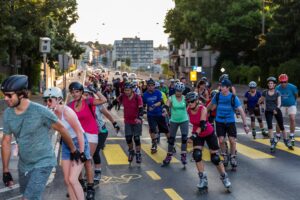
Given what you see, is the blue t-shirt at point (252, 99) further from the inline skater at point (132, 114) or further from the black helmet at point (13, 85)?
the black helmet at point (13, 85)

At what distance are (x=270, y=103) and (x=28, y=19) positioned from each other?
2214 centimetres

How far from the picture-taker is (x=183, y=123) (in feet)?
35.1

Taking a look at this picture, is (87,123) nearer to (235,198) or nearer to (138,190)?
(138,190)

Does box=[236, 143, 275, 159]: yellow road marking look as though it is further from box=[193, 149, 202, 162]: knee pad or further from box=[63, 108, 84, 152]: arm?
box=[63, 108, 84, 152]: arm

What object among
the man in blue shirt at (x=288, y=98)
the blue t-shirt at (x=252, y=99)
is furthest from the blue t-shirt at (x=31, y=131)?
the blue t-shirt at (x=252, y=99)

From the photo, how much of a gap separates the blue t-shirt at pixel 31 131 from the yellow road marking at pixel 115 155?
605 centimetres

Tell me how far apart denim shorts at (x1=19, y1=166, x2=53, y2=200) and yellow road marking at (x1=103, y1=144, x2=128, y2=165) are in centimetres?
602

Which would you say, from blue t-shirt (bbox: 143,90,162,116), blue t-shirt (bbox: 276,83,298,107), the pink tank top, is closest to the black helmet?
the pink tank top

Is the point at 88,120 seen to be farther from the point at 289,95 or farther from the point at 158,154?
the point at 289,95

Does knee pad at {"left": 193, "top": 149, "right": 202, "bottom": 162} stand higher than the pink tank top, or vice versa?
the pink tank top

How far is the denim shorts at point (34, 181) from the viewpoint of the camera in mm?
4949

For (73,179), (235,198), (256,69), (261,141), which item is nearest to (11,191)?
(73,179)

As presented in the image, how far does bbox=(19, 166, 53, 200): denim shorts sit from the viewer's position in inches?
195

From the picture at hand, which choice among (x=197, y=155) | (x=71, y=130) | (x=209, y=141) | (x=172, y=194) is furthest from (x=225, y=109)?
(x=71, y=130)
